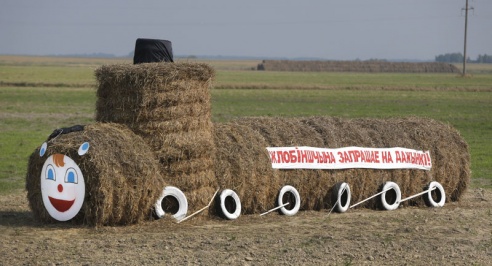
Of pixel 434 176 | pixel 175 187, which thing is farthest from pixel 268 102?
pixel 175 187

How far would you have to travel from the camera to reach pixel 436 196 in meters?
14.7

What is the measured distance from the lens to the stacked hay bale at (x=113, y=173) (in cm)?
1110

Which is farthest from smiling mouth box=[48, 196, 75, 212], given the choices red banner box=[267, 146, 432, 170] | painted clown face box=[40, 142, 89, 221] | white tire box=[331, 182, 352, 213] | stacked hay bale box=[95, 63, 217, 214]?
white tire box=[331, 182, 352, 213]

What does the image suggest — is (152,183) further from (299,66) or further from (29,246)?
(299,66)

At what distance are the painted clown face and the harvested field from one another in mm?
135676

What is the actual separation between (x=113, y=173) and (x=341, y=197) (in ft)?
12.8

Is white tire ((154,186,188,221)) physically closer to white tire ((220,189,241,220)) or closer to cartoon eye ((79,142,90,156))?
white tire ((220,189,241,220))

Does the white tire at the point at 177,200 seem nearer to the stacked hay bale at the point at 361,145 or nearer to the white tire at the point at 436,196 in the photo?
the stacked hay bale at the point at 361,145

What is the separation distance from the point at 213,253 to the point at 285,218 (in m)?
A: 2.97

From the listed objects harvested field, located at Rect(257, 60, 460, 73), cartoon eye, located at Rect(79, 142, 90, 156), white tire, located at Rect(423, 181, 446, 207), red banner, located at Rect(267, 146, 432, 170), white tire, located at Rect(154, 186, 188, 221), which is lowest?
harvested field, located at Rect(257, 60, 460, 73)

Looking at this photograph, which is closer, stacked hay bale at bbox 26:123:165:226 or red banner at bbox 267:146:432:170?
stacked hay bale at bbox 26:123:165:226

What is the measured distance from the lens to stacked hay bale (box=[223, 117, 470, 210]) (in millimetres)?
13336

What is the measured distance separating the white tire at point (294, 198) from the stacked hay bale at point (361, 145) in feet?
0.37

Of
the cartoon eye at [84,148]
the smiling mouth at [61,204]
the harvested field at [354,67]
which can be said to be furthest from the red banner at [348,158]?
the harvested field at [354,67]
